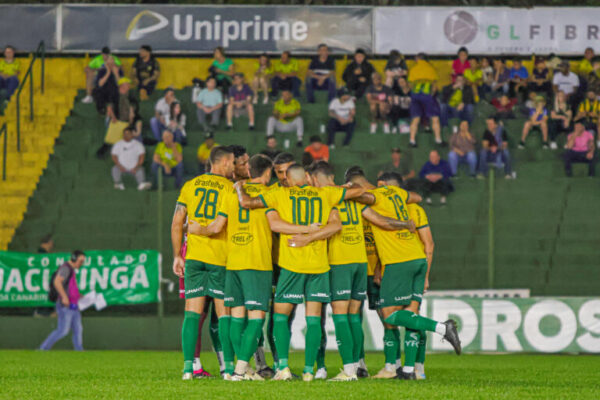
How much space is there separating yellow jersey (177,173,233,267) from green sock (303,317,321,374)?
107 centimetres

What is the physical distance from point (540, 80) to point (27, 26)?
12124mm

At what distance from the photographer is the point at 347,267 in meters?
10.6

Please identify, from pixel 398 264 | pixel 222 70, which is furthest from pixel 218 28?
pixel 398 264

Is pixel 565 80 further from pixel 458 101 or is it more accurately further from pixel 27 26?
pixel 27 26

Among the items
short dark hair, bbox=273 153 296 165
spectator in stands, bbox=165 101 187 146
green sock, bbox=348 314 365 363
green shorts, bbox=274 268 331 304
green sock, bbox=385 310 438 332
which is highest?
spectator in stands, bbox=165 101 187 146

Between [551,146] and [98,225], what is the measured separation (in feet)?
31.8

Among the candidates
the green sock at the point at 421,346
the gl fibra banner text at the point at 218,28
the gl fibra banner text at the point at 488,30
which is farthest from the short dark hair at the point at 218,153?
the gl fibra banner text at the point at 488,30

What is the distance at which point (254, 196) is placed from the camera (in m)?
10.5

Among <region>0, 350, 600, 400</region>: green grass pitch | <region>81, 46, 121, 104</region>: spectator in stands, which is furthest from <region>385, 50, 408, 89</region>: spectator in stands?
<region>0, 350, 600, 400</region>: green grass pitch

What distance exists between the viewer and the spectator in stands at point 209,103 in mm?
23578

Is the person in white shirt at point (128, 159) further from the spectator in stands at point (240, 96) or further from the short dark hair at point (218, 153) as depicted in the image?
the short dark hair at point (218, 153)

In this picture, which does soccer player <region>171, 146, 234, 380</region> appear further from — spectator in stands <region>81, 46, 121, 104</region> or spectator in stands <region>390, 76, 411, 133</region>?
spectator in stands <region>81, 46, 121, 104</region>

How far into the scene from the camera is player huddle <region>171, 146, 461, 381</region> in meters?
10.3

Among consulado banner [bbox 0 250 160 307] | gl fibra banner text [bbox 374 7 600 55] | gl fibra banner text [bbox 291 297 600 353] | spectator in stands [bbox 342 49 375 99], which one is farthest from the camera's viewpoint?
gl fibra banner text [bbox 374 7 600 55]
